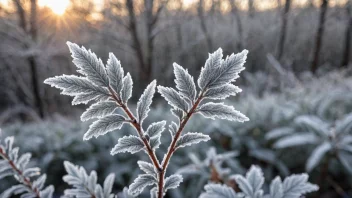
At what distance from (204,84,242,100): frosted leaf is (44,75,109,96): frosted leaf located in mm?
163

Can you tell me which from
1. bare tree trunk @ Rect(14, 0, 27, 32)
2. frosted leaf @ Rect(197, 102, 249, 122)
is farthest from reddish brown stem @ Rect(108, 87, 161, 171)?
bare tree trunk @ Rect(14, 0, 27, 32)

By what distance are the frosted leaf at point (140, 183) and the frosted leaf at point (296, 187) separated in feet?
1.12

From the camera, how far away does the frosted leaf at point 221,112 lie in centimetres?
46

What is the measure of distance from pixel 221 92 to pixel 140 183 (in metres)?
0.21

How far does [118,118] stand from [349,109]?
2790 mm

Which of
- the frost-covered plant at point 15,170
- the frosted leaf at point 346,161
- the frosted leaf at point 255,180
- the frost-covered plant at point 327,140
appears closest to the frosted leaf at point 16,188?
the frost-covered plant at point 15,170

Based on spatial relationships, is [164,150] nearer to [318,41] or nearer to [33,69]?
[33,69]

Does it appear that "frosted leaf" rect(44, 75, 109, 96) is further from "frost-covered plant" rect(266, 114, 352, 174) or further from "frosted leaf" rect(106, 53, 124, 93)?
"frost-covered plant" rect(266, 114, 352, 174)

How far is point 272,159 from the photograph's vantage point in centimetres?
221

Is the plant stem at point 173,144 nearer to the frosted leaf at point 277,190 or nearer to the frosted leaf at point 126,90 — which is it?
the frosted leaf at point 126,90

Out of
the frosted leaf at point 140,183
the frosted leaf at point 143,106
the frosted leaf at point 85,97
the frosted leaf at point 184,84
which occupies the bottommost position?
the frosted leaf at point 140,183

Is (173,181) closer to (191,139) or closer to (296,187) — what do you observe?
(191,139)

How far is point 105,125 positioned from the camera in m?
0.46

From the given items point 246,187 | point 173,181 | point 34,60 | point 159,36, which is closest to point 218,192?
point 246,187
